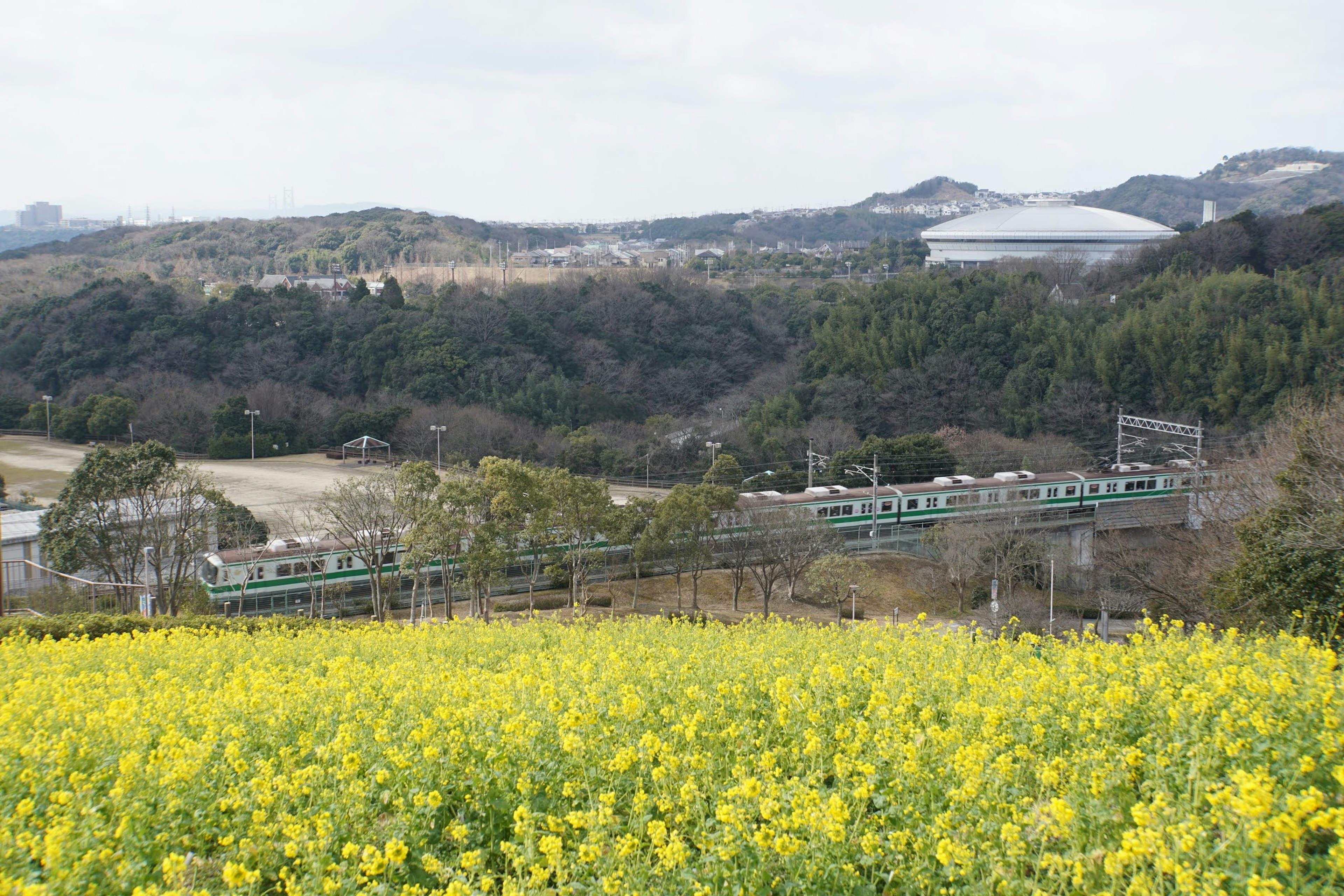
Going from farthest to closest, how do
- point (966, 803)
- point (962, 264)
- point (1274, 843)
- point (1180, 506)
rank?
point (962, 264) < point (1180, 506) < point (966, 803) < point (1274, 843)

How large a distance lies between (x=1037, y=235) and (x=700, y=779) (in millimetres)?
65678

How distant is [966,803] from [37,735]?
364 cm

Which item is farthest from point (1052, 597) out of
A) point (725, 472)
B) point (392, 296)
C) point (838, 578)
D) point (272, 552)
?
point (392, 296)

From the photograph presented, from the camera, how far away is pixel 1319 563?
28.4 ft

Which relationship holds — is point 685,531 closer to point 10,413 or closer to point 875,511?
point 875,511

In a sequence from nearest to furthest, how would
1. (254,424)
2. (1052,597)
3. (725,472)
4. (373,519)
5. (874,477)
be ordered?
1. (373,519)
2. (1052,597)
3. (874,477)
4. (725,472)
5. (254,424)

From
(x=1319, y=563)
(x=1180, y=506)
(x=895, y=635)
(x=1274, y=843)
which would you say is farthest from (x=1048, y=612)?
(x=1274, y=843)

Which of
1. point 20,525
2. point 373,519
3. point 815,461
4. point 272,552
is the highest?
point 373,519

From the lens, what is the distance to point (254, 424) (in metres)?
32.3

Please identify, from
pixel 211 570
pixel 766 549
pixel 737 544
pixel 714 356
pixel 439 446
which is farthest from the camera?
pixel 714 356

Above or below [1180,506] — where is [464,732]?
above

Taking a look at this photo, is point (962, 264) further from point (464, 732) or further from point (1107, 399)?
point (464, 732)

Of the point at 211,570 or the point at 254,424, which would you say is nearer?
the point at 211,570

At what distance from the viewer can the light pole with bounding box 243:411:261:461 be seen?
31.7 metres
